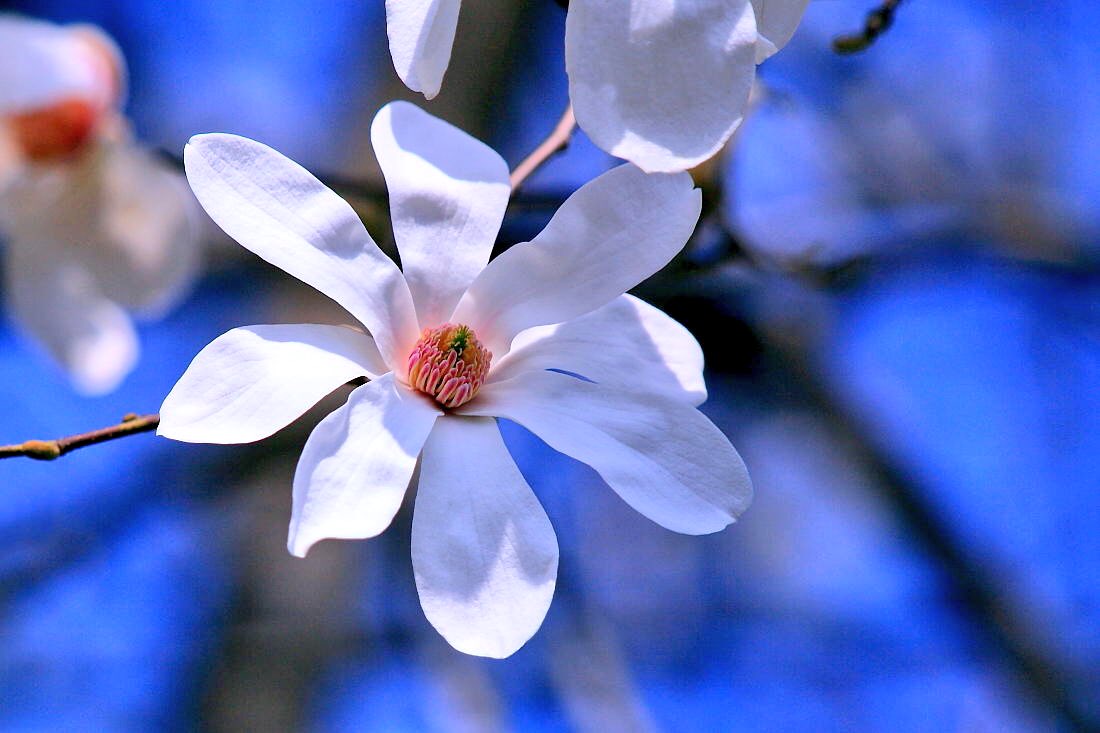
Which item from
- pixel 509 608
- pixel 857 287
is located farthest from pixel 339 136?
pixel 509 608

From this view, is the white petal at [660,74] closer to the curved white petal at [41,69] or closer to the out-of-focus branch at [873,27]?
the out-of-focus branch at [873,27]

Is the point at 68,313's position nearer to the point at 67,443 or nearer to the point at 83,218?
the point at 83,218

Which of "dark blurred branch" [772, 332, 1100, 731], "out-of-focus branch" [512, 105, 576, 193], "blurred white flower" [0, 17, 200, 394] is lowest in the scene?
"dark blurred branch" [772, 332, 1100, 731]

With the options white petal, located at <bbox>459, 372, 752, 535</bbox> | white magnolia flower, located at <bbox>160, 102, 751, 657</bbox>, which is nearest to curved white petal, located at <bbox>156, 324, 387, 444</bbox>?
white magnolia flower, located at <bbox>160, 102, 751, 657</bbox>

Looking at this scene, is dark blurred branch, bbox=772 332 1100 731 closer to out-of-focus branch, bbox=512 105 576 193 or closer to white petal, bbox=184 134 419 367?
out-of-focus branch, bbox=512 105 576 193

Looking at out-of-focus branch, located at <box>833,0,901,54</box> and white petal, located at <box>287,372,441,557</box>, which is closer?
white petal, located at <box>287,372,441,557</box>

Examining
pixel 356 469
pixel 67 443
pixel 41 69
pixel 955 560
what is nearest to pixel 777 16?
pixel 356 469

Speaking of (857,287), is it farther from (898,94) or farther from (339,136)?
(339,136)
